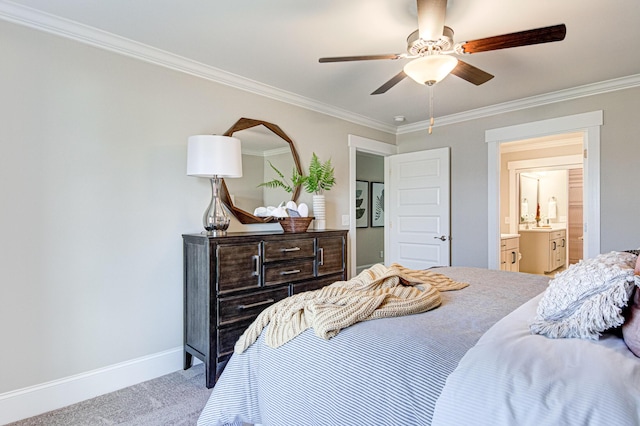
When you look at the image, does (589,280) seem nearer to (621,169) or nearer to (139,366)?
(139,366)

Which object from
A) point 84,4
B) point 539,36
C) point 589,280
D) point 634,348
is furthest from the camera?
point 84,4

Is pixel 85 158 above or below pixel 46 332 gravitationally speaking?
above

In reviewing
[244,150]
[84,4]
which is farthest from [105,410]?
[84,4]

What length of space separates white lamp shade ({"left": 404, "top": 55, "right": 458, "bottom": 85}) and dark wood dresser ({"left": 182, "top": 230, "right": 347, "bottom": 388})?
1.54 meters

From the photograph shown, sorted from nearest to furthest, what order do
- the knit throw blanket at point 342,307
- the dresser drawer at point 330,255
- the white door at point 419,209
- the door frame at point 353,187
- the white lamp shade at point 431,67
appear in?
1. the knit throw blanket at point 342,307
2. the white lamp shade at point 431,67
3. the dresser drawer at point 330,255
4. the door frame at point 353,187
5. the white door at point 419,209

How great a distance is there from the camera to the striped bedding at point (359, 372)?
103cm

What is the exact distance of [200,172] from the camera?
2.53 m

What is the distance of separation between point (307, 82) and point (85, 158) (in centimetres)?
188

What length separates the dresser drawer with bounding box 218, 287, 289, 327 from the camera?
8.03 ft

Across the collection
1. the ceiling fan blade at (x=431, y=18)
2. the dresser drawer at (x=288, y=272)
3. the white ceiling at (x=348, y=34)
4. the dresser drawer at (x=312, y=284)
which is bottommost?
the dresser drawer at (x=312, y=284)

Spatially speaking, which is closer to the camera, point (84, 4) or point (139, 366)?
point (84, 4)

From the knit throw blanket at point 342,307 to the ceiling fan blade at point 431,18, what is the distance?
1.34 metres

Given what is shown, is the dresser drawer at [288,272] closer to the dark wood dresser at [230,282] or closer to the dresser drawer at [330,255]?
the dark wood dresser at [230,282]

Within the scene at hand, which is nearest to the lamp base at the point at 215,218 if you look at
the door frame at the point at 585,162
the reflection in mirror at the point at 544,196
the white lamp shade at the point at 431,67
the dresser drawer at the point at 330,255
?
the dresser drawer at the point at 330,255
